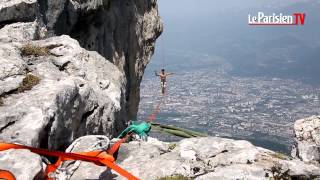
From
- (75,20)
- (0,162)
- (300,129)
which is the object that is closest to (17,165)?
(0,162)

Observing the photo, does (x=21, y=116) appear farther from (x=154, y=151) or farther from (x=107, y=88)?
(x=107, y=88)

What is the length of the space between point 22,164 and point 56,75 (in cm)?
697

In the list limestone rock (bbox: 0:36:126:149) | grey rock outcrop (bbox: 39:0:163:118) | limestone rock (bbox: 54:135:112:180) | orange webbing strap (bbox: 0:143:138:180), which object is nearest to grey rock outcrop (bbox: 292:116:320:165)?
limestone rock (bbox: 0:36:126:149)

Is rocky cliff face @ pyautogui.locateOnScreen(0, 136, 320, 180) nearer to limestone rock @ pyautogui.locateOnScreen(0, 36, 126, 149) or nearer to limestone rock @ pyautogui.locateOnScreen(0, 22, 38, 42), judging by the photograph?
limestone rock @ pyautogui.locateOnScreen(0, 36, 126, 149)

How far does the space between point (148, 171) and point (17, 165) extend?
445cm

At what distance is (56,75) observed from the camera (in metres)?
18.1

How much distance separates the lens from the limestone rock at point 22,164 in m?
11.3

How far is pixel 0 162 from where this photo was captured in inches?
460

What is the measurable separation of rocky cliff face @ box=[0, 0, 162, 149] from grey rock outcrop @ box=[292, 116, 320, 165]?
7.94 m

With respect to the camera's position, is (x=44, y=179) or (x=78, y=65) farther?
(x=78, y=65)

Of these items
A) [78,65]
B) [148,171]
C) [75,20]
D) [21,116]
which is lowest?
[148,171]

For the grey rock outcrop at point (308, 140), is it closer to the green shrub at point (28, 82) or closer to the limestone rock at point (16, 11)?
the green shrub at point (28, 82)

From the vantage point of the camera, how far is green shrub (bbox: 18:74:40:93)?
16.1 metres

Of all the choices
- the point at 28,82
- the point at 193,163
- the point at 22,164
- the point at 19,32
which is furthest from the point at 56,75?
the point at 22,164
